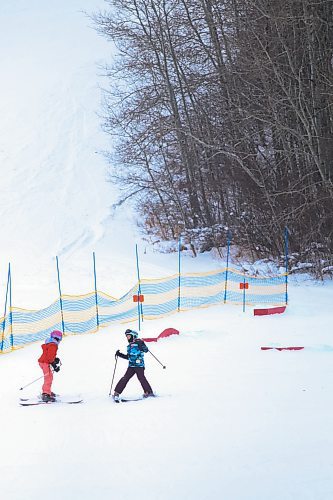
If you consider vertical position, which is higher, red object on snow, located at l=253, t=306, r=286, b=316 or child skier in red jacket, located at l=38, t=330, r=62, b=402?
child skier in red jacket, located at l=38, t=330, r=62, b=402

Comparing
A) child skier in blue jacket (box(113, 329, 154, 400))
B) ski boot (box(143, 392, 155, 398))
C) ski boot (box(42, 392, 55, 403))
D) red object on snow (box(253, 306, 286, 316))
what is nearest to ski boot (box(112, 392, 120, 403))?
child skier in blue jacket (box(113, 329, 154, 400))

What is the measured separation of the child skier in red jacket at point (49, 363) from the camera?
1098 cm

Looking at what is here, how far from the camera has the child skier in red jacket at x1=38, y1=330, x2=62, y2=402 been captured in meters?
11.0

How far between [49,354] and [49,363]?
6.7 inches

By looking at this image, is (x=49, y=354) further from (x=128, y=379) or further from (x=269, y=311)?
(x=269, y=311)

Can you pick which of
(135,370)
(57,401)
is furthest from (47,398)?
(135,370)

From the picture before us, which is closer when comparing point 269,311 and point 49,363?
point 49,363

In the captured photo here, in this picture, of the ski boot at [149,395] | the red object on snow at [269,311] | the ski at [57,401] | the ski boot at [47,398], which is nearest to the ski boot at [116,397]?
the ski boot at [149,395]

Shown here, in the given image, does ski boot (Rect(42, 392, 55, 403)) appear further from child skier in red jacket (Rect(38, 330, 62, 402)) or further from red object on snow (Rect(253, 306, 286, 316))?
red object on snow (Rect(253, 306, 286, 316))

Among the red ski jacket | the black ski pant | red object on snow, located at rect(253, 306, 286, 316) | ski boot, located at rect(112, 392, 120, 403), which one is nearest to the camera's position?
ski boot, located at rect(112, 392, 120, 403)

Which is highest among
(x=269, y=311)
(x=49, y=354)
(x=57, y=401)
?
(x=49, y=354)

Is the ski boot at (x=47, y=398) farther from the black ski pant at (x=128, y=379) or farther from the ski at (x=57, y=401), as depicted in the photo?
the black ski pant at (x=128, y=379)

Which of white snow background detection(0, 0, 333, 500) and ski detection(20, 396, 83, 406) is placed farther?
ski detection(20, 396, 83, 406)

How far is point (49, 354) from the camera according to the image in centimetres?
1129
